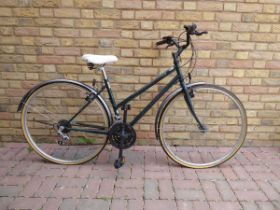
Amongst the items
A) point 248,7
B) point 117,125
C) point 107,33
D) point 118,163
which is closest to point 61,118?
point 117,125

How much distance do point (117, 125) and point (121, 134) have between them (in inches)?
4.0

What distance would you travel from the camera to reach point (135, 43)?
331cm

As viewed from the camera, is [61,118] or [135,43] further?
[61,118]

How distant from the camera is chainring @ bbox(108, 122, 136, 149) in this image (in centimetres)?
300

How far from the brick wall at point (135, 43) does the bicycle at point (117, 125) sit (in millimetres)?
213

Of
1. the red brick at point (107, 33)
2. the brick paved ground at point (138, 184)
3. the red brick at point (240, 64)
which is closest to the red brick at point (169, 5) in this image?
the red brick at point (107, 33)

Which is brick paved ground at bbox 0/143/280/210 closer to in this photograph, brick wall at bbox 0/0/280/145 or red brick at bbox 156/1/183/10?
brick wall at bbox 0/0/280/145

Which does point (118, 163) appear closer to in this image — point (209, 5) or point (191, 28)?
point (191, 28)

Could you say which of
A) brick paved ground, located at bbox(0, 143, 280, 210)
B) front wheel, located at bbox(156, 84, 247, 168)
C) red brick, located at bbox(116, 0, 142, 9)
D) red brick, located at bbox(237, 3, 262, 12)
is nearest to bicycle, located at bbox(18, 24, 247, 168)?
front wheel, located at bbox(156, 84, 247, 168)

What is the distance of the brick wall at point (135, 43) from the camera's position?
3223 mm

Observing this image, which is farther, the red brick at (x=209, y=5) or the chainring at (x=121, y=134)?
the red brick at (x=209, y=5)

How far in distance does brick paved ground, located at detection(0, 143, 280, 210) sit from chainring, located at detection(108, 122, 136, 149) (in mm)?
286

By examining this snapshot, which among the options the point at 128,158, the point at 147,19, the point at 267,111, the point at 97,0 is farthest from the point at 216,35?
the point at 128,158

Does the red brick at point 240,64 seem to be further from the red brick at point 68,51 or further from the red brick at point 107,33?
the red brick at point 68,51
